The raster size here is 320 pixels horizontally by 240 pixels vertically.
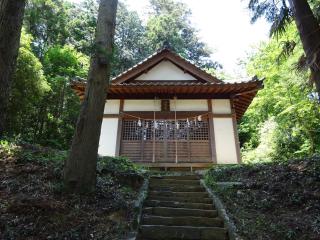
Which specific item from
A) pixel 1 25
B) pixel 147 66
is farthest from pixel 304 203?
pixel 147 66

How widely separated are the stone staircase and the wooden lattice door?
10.8 feet

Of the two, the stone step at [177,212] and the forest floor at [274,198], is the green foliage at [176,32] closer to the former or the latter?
the forest floor at [274,198]

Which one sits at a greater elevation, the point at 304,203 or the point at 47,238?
the point at 304,203

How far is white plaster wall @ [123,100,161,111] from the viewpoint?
44.1 feet

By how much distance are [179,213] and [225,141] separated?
6.50 metres

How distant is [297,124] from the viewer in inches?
736

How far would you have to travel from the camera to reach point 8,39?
693 cm

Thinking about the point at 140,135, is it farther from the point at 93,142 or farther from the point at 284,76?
the point at 284,76

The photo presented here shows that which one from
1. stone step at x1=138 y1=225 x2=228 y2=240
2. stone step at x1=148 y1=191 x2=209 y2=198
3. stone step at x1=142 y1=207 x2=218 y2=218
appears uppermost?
stone step at x1=148 y1=191 x2=209 y2=198

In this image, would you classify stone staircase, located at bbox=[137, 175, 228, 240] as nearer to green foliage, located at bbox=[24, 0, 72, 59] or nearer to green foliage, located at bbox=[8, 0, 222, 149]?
green foliage, located at bbox=[8, 0, 222, 149]

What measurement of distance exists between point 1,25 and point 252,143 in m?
23.4

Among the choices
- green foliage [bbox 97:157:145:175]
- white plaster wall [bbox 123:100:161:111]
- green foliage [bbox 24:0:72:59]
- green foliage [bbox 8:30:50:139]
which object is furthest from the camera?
green foliage [bbox 24:0:72:59]

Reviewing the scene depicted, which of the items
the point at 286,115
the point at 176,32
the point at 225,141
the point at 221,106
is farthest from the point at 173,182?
the point at 176,32

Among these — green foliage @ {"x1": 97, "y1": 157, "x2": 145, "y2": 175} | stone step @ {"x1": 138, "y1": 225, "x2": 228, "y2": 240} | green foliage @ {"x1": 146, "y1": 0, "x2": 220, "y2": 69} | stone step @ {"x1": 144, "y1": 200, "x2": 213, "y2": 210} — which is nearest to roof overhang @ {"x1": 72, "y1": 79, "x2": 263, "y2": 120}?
green foliage @ {"x1": 97, "y1": 157, "x2": 145, "y2": 175}
